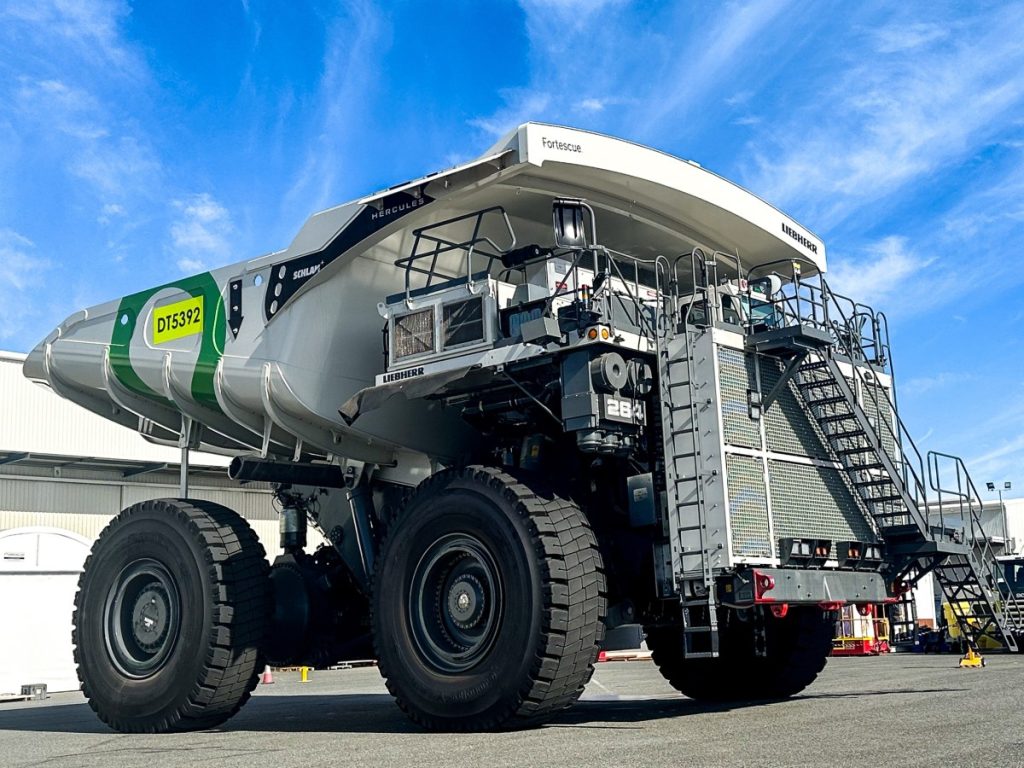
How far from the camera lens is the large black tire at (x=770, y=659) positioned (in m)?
11.9

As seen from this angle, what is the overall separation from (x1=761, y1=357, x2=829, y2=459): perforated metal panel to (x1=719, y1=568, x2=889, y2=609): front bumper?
106cm

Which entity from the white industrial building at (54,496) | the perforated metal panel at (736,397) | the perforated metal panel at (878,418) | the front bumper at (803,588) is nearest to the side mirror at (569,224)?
the perforated metal panel at (736,397)

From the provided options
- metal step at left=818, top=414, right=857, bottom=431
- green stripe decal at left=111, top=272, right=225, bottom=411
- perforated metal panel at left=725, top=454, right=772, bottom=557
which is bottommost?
perforated metal panel at left=725, top=454, right=772, bottom=557

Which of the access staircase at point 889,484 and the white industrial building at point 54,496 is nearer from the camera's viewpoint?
the access staircase at point 889,484

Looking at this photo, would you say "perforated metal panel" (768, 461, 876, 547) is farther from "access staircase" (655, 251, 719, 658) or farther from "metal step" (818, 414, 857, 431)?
"access staircase" (655, 251, 719, 658)

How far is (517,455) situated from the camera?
10.7m

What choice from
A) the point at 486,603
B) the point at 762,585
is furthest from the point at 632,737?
the point at 486,603

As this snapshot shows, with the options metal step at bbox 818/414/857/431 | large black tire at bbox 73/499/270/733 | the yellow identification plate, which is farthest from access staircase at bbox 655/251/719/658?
the yellow identification plate

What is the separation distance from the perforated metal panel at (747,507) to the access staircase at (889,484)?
109cm

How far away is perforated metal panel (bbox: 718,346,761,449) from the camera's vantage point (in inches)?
370

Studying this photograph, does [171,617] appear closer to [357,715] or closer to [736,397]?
[357,715]

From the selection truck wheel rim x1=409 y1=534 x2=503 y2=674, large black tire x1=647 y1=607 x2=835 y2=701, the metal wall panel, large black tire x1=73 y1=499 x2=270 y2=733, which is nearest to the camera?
truck wheel rim x1=409 y1=534 x2=503 y2=674

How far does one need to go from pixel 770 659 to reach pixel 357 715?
14.3 feet

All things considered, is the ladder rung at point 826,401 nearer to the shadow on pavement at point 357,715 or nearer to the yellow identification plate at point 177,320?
the shadow on pavement at point 357,715
